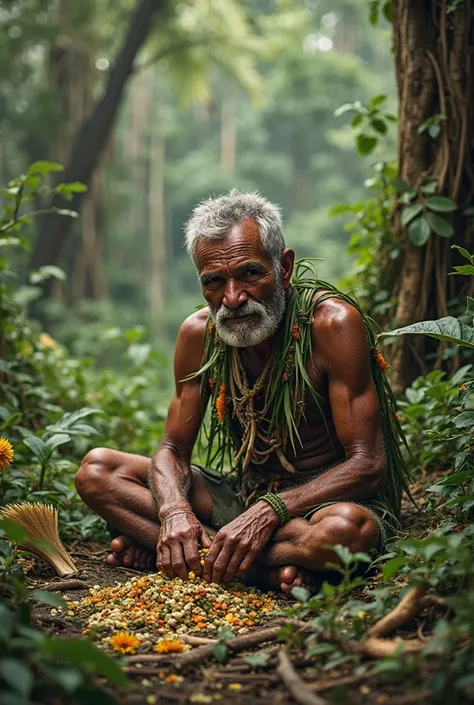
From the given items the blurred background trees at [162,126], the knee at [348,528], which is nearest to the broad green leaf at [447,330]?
the knee at [348,528]

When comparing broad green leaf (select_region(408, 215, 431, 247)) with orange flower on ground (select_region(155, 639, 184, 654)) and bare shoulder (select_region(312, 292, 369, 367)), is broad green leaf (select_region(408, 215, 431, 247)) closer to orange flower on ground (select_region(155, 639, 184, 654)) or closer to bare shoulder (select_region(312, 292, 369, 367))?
bare shoulder (select_region(312, 292, 369, 367))

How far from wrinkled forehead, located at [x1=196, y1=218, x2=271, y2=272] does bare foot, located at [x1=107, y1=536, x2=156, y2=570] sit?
1.19 meters

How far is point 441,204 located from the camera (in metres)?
3.70

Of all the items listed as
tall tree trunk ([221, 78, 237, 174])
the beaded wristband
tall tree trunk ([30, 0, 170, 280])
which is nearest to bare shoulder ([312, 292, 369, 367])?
the beaded wristband

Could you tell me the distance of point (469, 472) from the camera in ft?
7.88

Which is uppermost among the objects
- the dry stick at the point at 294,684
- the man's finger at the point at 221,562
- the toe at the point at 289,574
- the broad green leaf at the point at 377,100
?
the broad green leaf at the point at 377,100

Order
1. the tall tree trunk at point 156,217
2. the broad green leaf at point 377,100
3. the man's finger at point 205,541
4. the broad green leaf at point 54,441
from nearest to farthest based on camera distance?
the man's finger at point 205,541 < the broad green leaf at point 54,441 < the broad green leaf at point 377,100 < the tall tree trunk at point 156,217

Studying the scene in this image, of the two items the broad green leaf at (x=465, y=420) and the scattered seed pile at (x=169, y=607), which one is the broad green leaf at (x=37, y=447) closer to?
the scattered seed pile at (x=169, y=607)

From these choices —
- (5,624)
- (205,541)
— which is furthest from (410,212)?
(5,624)

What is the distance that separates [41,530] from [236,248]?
1.29 m

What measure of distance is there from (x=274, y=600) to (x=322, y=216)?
19.4 metres

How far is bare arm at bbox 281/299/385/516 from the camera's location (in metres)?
2.86

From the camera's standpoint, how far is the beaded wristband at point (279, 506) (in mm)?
2824

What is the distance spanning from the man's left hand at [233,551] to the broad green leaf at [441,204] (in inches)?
71.4
